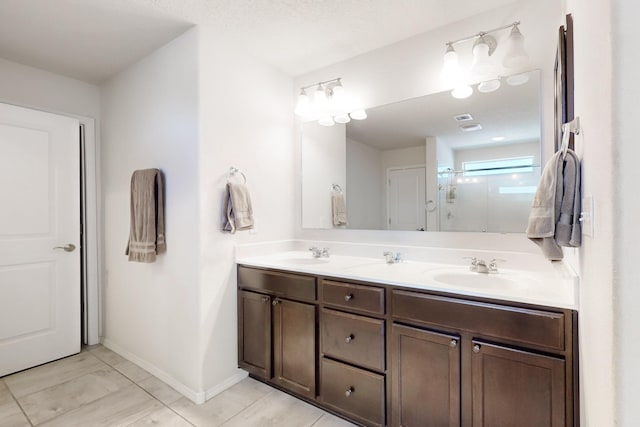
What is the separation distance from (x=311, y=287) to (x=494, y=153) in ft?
4.47

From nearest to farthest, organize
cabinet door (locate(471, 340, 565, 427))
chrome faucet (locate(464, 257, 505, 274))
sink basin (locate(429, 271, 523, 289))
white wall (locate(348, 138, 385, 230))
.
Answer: cabinet door (locate(471, 340, 565, 427))
sink basin (locate(429, 271, 523, 289))
chrome faucet (locate(464, 257, 505, 274))
white wall (locate(348, 138, 385, 230))

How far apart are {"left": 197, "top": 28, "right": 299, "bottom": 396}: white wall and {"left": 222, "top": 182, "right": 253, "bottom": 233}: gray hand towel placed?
6 centimetres

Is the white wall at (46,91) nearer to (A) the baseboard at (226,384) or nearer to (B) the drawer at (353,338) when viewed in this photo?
(A) the baseboard at (226,384)

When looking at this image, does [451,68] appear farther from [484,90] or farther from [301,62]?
[301,62]

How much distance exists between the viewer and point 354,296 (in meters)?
1.65

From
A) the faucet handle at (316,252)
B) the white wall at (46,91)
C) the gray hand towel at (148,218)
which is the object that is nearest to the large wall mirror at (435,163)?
the faucet handle at (316,252)

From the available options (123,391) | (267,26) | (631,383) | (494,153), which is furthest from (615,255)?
(123,391)

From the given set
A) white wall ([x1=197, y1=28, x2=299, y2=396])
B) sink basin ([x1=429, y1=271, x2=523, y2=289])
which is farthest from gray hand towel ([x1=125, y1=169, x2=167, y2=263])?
sink basin ([x1=429, y1=271, x2=523, y2=289])

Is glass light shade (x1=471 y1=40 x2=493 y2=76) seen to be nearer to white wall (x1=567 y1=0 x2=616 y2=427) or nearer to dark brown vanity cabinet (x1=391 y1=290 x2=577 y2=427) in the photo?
white wall (x1=567 y1=0 x2=616 y2=427)

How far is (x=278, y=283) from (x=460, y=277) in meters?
1.10

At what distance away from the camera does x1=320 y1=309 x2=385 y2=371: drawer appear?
5.12 feet

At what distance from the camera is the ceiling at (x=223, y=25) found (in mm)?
1756

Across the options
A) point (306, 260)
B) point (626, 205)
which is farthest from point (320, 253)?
point (626, 205)

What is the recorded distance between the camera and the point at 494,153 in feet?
5.94
